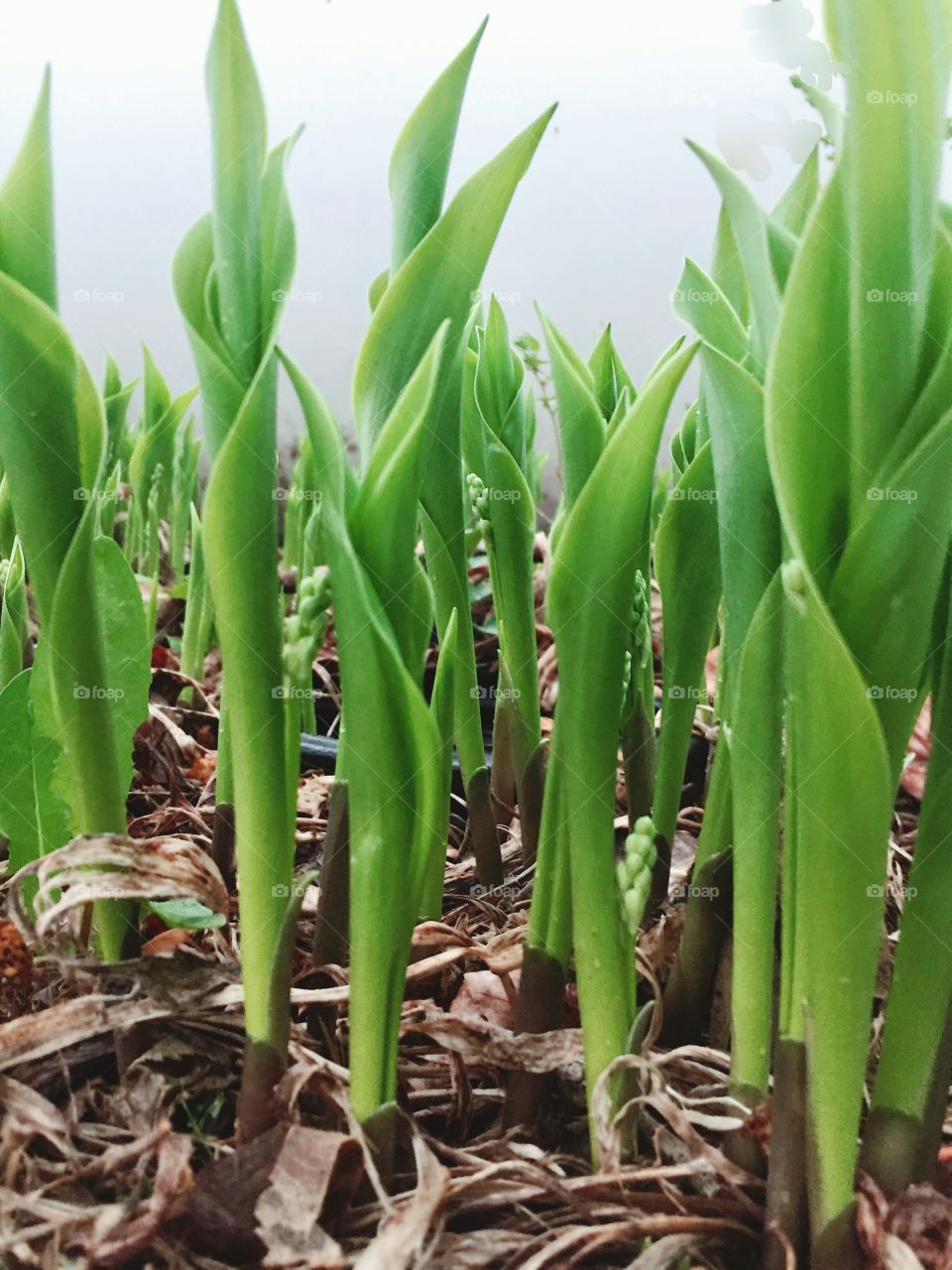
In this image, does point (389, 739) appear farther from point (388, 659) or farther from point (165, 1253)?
point (165, 1253)

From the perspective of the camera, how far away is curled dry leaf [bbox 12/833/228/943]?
44 centimetres

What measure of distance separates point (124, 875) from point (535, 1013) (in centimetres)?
20

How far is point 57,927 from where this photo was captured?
0.50 m

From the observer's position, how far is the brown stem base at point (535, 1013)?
0.46 meters

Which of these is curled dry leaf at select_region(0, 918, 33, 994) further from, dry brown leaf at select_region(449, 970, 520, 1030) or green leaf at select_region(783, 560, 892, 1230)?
green leaf at select_region(783, 560, 892, 1230)

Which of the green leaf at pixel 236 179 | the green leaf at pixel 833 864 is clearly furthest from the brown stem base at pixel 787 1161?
the green leaf at pixel 236 179

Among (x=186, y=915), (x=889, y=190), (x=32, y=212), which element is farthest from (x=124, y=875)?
(x=889, y=190)

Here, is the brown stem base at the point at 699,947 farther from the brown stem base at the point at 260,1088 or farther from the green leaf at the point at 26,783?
the green leaf at the point at 26,783

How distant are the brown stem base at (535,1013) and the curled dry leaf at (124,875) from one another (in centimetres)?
15

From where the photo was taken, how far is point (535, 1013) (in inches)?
18.6

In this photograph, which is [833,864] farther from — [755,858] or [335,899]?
[335,899]

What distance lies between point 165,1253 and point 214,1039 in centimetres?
12

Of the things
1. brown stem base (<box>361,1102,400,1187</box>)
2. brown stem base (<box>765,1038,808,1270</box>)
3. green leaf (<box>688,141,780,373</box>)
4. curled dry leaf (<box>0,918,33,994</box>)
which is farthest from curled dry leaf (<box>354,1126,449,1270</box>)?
green leaf (<box>688,141,780,373</box>)

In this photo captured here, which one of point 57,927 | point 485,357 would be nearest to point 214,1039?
point 57,927
